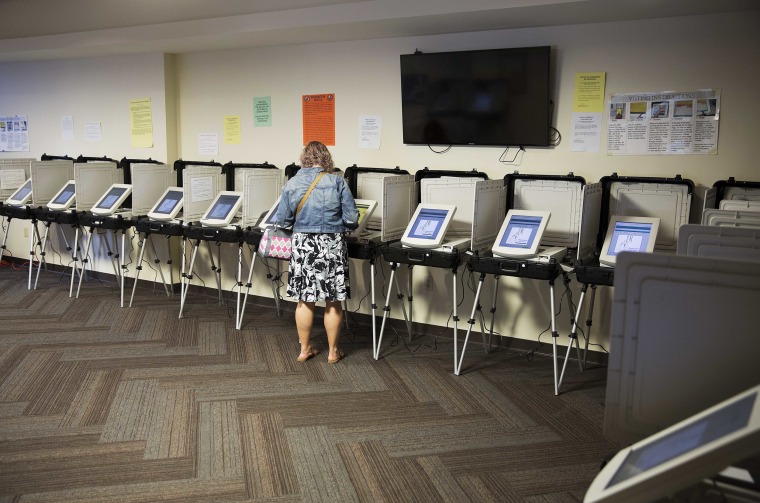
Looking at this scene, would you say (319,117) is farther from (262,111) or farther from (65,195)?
(65,195)

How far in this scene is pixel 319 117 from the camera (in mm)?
5227

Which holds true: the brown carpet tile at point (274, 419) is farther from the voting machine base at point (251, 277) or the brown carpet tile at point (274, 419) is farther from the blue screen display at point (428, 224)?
the blue screen display at point (428, 224)

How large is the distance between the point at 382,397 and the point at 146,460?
51.9 inches

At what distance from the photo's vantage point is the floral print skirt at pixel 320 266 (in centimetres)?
409

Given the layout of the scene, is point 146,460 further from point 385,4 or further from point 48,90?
point 48,90

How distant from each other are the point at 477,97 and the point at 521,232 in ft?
3.63

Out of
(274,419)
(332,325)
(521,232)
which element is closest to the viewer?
(274,419)

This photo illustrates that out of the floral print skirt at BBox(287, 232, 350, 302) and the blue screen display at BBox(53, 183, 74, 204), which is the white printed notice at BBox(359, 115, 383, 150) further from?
the blue screen display at BBox(53, 183, 74, 204)

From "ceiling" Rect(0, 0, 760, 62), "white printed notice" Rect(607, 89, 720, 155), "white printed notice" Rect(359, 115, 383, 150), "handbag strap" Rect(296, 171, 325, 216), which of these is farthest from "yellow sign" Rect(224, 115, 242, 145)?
"white printed notice" Rect(607, 89, 720, 155)

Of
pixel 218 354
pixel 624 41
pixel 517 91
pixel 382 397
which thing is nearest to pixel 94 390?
pixel 218 354

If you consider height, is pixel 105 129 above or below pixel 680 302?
above

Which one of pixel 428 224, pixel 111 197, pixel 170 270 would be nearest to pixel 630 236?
pixel 428 224

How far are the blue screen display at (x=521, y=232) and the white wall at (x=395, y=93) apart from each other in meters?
0.60

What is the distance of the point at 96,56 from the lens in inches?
248
